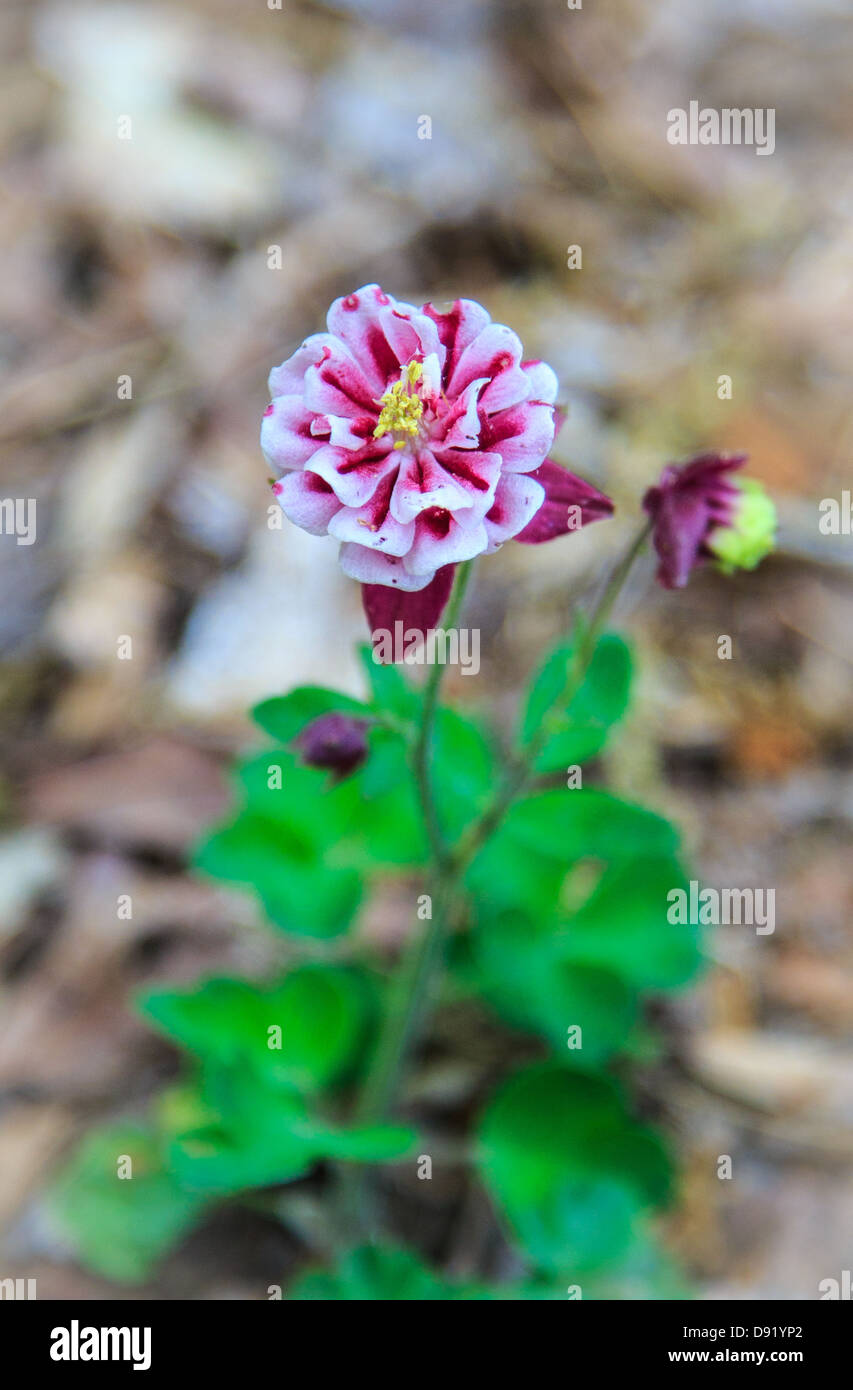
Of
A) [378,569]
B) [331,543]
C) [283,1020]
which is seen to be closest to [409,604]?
[378,569]

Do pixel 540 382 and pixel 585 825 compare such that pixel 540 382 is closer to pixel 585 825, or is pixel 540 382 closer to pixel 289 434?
pixel 289 434

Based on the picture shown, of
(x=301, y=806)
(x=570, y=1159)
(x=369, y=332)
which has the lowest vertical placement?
(x=570, y=1159)

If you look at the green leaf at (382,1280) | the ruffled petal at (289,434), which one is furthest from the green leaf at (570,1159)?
the ruffled petal at (289,434)

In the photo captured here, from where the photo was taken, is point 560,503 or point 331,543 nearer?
point 560,503

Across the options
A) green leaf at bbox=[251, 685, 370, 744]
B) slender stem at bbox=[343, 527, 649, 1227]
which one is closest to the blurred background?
slender stem at bbox=[343, 527, 649, 1227]

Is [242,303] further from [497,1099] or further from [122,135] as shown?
[497,1099]
